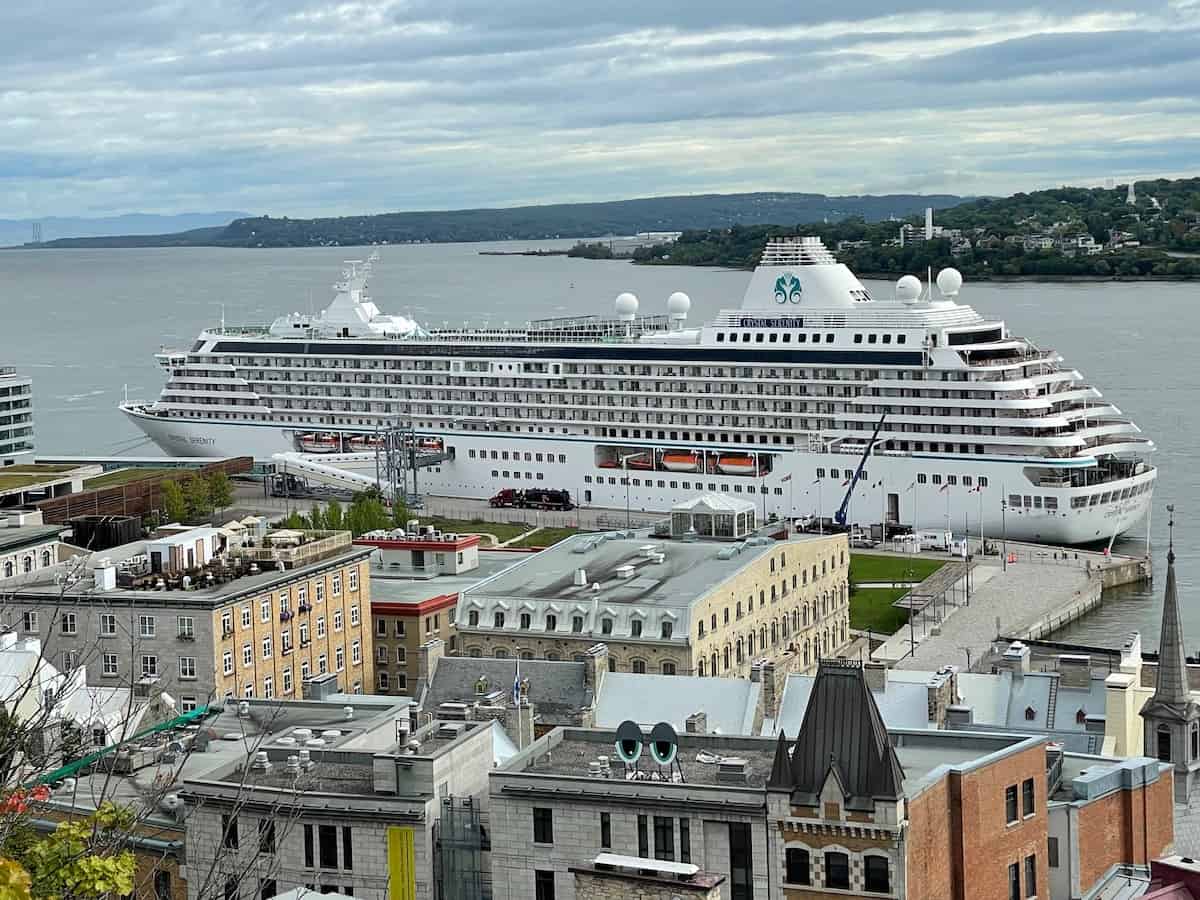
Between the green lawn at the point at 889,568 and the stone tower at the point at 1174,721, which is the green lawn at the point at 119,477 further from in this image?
the stone tower at the point at 1174,721

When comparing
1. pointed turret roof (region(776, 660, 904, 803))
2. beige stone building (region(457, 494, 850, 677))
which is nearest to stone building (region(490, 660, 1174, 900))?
pointed turret roof (region(776, 660, 904, 803))

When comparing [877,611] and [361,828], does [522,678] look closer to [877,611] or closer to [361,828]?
[361,828]

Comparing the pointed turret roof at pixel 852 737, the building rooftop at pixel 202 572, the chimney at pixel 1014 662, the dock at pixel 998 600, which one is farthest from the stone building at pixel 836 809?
the dock at pixel 998 600

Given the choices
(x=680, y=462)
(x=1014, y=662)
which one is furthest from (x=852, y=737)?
(x=680, y=462)

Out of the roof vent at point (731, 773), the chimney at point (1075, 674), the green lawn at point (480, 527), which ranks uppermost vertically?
the roof vent at point (731, 773)

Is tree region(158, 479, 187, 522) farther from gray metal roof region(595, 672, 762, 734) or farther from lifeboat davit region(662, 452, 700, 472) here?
gray metal roof region(595, 672, 762, 734)
